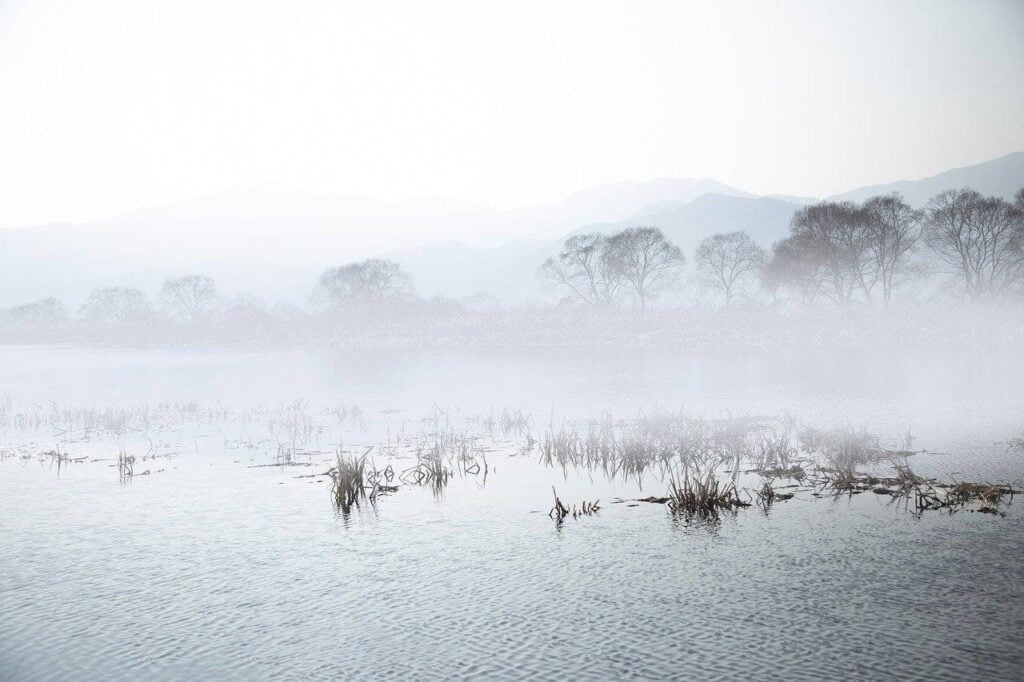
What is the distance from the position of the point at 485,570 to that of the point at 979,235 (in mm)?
92222

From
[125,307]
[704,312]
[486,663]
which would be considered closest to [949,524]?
[486,663]

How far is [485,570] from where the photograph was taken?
1295 cm

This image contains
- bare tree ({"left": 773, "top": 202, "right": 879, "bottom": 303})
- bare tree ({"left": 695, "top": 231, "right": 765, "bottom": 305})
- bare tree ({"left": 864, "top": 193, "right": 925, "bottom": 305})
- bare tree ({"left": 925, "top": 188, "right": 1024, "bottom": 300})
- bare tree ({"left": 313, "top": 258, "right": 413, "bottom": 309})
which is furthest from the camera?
bare tree ({"left": 313, "top": 258, "right": 413, "bottom": 309})

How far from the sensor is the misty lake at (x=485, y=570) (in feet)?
31.6

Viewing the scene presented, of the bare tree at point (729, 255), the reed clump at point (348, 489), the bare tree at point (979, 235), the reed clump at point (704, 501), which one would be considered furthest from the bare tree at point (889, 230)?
the reed clump at point (348, 489)

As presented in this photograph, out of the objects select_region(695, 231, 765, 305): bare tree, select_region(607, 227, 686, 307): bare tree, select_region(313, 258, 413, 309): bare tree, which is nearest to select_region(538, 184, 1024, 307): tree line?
select_region(695, 231, 765, 305): bare tree

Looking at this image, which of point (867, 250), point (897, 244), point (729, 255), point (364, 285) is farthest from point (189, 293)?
point (897, 244)

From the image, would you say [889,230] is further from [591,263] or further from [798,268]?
[591,263]

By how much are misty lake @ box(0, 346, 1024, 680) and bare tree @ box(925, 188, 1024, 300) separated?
66.5m

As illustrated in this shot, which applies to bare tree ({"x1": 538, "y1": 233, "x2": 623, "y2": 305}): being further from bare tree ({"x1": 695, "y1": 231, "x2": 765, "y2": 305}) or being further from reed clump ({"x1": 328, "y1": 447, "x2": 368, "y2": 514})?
reed clump ({"x1": 328, "y1": 447, "x2": 368, "y2": 514})

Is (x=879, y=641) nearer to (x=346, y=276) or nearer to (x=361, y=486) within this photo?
(x=361, y=486)

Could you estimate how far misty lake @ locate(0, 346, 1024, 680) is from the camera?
963 cm

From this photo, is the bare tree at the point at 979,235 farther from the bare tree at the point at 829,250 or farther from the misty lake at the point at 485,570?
the misty lake at the point at 485,570

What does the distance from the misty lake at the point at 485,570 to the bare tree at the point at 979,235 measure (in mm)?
66539
